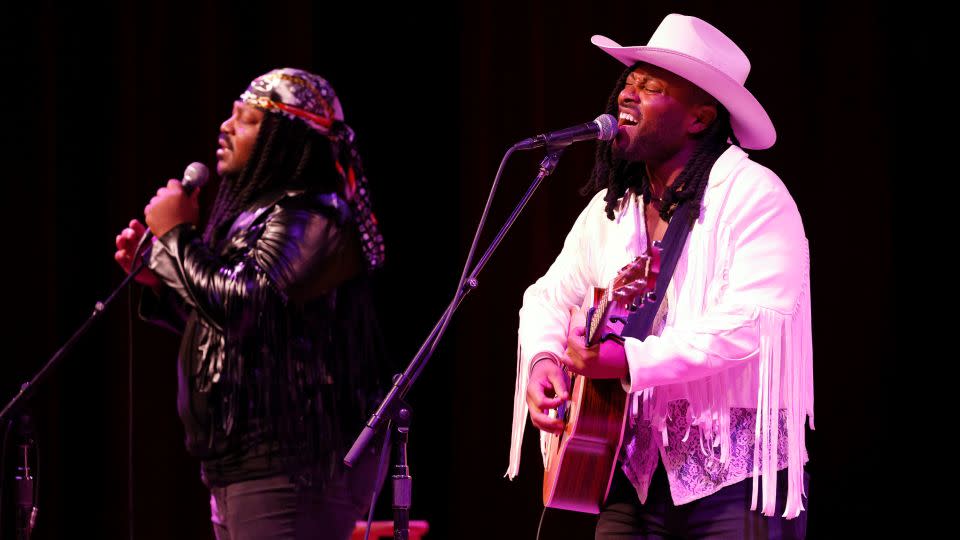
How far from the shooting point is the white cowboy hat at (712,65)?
2.57 metres

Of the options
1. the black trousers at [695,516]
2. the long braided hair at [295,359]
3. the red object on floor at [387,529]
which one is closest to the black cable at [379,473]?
the long braided hair at [295,359]

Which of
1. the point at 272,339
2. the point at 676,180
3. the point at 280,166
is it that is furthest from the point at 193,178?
the point at 676,180

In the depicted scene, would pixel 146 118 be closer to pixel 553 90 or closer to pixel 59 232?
pixel 59 232

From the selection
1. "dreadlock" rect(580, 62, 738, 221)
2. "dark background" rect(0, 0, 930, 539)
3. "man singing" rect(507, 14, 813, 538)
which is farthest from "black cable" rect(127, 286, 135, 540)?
"dreadlock" rect(580, 62, 738, 221)

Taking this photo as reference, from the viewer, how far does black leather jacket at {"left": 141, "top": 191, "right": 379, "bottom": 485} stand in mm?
2863

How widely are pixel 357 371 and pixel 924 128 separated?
7.14 feet

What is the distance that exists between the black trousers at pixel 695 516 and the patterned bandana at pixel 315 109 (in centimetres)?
124

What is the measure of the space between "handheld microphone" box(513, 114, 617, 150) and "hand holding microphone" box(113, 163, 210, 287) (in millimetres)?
1166

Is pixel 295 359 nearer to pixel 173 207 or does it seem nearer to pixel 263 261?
pixel 263 261

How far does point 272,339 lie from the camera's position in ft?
9.70

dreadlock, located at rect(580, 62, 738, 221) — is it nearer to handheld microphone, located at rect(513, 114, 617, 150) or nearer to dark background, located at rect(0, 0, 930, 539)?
handheld microphone, located at rect(513, 114, 617, 150)

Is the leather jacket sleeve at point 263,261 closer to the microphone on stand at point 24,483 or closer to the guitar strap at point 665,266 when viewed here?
the microphone on stand at point 24,483

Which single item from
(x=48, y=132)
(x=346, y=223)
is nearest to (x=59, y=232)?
(x=48, y=132)

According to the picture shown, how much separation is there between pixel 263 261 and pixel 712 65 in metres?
1.29
